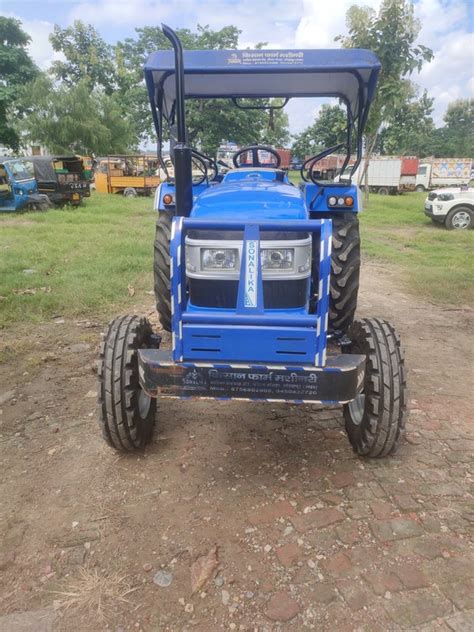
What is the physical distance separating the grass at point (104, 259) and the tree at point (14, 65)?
46.6 feet

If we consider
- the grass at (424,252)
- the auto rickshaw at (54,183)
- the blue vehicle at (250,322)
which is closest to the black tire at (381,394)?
the blue vehicle at (250,322)

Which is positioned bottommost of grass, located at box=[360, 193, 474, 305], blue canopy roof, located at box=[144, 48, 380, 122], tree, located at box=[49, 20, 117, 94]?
grass, located at box=[360, 193, 474, 305]

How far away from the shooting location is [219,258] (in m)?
2.79

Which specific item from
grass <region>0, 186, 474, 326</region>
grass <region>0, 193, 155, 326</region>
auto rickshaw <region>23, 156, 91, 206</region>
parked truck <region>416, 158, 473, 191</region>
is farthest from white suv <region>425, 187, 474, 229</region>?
parked truck <region>416, 158, 473, 191</region>

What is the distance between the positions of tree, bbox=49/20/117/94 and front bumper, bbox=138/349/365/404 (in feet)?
140

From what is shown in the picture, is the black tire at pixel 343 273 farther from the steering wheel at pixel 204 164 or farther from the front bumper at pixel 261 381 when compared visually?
the front bumper at pixel 261 381

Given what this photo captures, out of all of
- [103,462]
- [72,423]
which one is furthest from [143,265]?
[103,462]

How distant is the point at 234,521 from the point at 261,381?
792mm

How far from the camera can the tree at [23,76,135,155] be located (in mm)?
26781

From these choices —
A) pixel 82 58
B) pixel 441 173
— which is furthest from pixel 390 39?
pixel 82 58

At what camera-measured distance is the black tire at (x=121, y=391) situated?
2.96 meters

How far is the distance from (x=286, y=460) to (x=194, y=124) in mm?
3725

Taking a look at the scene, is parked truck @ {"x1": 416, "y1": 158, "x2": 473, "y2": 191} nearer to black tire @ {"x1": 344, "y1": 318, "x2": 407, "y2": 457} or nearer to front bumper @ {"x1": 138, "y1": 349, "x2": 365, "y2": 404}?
black tire @ {"x1": 344, "y1": 318, "x2": 407, "y2": 457}

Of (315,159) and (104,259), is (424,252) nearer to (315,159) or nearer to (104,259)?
(104,259)
